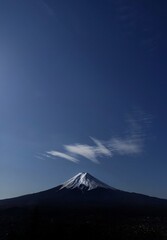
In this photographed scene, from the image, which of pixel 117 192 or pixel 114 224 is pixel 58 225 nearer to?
pixel 114 224

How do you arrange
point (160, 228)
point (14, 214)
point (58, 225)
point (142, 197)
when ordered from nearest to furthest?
1. point (58, 225)
2. point (160, 228)
3. point (14, 214)
4. point (142, 197)

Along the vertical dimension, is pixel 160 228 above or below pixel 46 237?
above

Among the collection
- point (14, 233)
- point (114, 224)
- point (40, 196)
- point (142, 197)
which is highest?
point (142, 197)

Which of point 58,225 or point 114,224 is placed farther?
point 114,224

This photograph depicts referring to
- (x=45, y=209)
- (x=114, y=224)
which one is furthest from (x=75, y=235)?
(x=45, y=209)

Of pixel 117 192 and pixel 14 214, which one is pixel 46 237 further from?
pixel 117 192

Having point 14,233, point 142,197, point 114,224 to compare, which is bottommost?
point 14,233

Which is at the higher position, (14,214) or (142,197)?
(142,197)

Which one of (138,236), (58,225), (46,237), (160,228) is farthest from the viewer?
(160,228)

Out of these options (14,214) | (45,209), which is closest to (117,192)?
(45,209)
